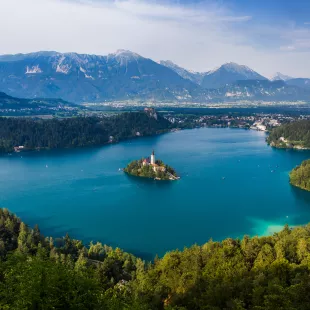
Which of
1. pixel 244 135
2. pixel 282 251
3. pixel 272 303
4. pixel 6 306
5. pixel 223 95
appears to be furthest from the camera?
pixel 223 95

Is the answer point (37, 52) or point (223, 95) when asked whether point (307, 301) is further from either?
point (37, 52)

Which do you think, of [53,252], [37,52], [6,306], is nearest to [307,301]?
[6,306]

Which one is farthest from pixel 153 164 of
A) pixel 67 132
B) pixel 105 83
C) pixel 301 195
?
pixel 105 83

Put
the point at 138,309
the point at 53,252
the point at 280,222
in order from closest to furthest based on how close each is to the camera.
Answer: the point at 138,309 < the point at 53,252 < the point at 280,222

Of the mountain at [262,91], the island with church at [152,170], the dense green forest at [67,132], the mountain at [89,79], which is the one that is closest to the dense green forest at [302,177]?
the island with church at [152,170]

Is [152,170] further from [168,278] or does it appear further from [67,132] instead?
[67,132]

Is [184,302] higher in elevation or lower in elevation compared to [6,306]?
lower

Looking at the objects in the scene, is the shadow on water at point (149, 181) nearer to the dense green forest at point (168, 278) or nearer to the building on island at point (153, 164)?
the building on island at point (153, 164)
